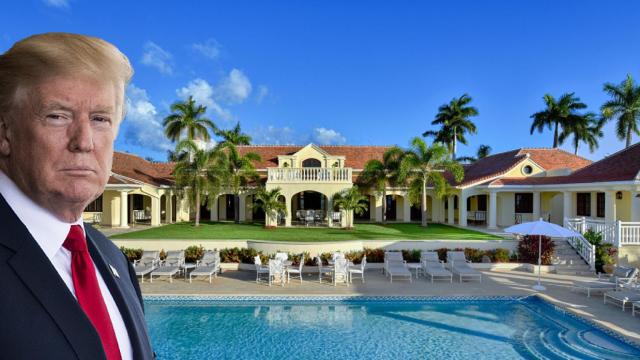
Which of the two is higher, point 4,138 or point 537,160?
point 537,160

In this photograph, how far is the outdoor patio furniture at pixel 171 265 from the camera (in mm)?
14711

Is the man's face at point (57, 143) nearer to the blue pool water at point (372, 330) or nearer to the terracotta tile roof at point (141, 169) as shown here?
the blue pool water at point (372, 330)

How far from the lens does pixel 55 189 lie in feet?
4.16

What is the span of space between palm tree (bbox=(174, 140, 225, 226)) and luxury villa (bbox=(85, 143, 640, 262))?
10.2ft

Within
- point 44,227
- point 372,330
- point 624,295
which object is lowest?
point 372,330

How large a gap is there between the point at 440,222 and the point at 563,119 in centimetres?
2458

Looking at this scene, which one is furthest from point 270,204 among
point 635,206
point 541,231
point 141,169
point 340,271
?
point 635,206

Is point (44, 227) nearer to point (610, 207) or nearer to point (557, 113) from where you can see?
point (610, 207)

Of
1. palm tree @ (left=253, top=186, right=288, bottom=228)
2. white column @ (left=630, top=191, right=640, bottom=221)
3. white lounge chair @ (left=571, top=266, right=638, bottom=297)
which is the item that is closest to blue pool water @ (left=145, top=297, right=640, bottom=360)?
white lounge chair @ (left=571, top=266, right=638, bottom=297)

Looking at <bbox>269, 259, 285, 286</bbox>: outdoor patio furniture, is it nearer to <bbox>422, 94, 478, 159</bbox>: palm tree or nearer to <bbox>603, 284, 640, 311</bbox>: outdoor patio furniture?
<bbox>603, 284, 640, 311</bbox>: outdoor patio furniture

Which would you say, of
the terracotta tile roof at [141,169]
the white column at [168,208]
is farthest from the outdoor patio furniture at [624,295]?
the white column at [168,208]

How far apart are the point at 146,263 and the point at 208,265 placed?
2548 mm

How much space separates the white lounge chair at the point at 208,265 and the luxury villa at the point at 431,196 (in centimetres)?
1174

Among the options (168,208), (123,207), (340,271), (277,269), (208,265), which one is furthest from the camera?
(168,208)
